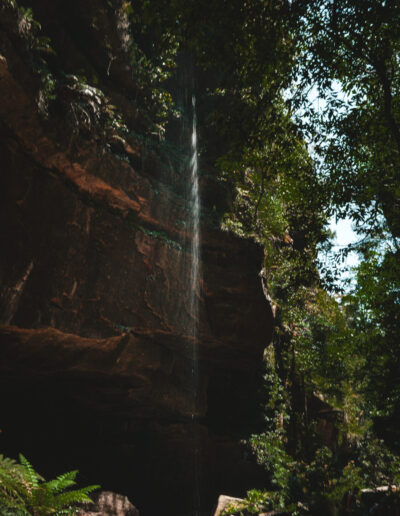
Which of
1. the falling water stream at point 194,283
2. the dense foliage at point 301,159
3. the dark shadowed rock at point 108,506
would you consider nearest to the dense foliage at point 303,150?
the dense foliage at point 301,159

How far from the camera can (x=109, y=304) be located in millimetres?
7984

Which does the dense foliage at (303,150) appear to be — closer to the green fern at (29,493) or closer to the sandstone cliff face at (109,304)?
the sandstone cliff face at (109,304)

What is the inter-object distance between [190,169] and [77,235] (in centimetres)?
586

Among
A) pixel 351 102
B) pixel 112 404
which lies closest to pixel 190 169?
pixel 351 102

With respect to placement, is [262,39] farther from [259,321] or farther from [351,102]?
[259,321]

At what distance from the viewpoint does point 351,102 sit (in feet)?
19.4

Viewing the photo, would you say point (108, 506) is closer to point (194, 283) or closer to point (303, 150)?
point (194, 283)

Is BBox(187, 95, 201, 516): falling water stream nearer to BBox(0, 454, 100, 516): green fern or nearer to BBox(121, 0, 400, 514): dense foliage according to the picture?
BBox(121, 0, 400, 514): dense foliage

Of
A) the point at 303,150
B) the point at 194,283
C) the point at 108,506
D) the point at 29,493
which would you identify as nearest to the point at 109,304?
the point at 194,283

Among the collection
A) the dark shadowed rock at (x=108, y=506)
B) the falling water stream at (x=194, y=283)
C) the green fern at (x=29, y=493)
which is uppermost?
the falling water stream at (x=194, y=283)

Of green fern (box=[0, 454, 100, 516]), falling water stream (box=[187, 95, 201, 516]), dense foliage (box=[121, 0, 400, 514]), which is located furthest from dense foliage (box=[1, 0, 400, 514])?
green fern (box=[0, 454, 100, 516])

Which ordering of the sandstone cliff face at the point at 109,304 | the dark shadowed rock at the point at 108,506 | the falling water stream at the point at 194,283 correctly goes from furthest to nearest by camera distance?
the falling water stream at the point at 194,283, the sandstone cliff face at the point at 109,304, the dark shadowed rock at the point at 108,506

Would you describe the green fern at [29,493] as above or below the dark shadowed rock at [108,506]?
above

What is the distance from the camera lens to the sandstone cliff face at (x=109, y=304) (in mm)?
6812
